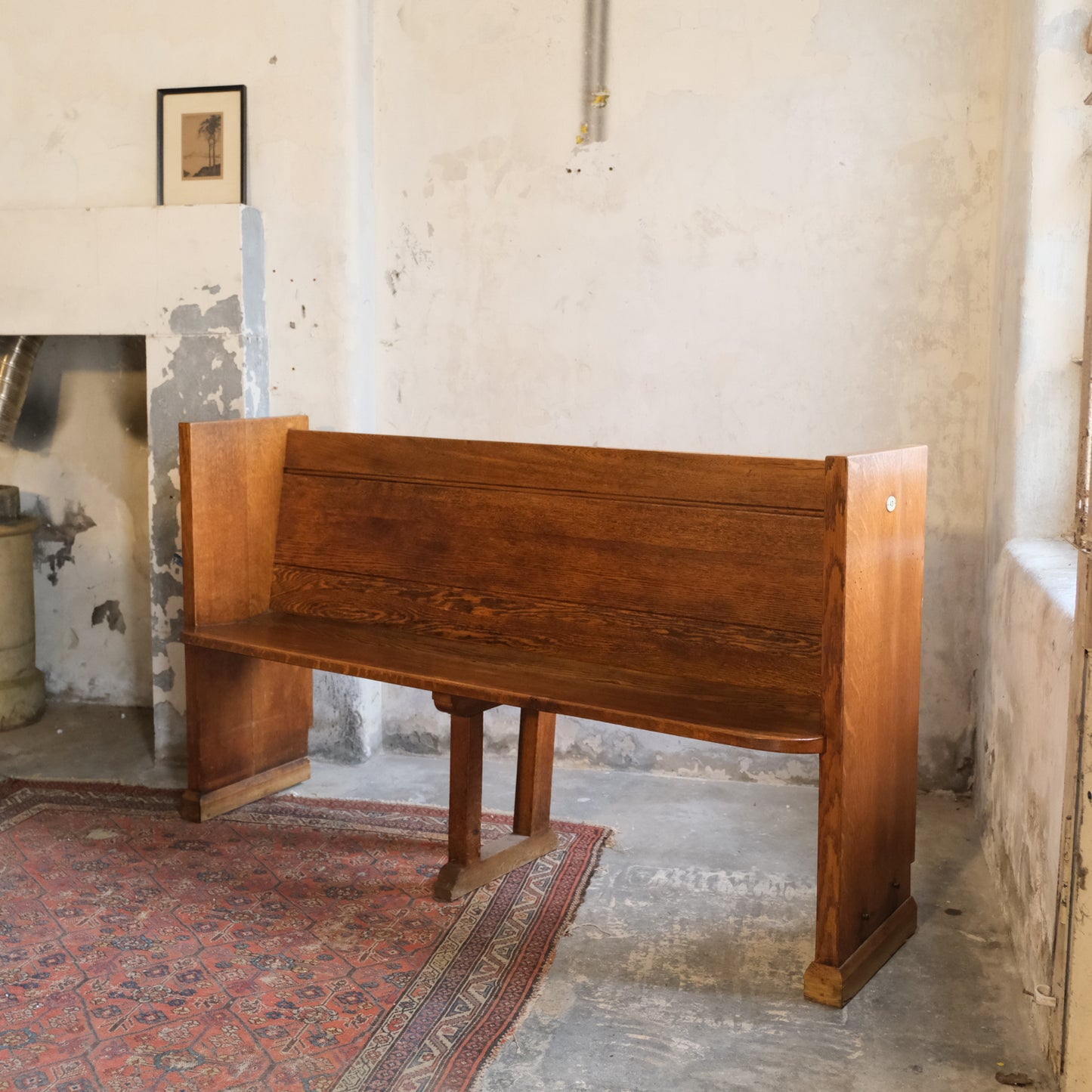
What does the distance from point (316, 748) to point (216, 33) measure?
7.73 feet

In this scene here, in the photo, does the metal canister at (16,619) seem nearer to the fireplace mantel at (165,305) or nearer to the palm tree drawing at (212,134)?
the fireplace mantel at (165,305)

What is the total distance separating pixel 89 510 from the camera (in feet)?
14.6

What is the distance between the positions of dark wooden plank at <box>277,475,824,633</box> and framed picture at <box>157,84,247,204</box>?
106 cm

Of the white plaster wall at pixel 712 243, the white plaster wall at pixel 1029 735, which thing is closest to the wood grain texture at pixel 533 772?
the white plaster wall at pixel 712 243

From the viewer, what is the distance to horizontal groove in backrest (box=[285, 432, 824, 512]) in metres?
2.72

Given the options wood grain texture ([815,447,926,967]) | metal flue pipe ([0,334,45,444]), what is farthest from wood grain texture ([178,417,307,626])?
wood grain texture ([815,447,926,967])

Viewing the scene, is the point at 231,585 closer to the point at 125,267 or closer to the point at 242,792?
the point at 242,792

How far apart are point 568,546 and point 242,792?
1.29 metres

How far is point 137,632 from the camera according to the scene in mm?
4469

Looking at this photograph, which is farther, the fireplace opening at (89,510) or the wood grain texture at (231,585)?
the fireplace opening at (89,510)

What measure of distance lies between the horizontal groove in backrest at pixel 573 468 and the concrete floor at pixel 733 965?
0.99m

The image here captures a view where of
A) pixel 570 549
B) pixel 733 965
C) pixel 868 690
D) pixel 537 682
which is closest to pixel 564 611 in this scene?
pixel 570 549

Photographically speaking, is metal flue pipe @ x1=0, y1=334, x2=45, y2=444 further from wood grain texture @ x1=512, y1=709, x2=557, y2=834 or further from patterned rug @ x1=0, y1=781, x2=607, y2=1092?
wood grain texture @ x1=512, y1=709, x2=557, y2=834

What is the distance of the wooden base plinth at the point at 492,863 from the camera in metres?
2.89
